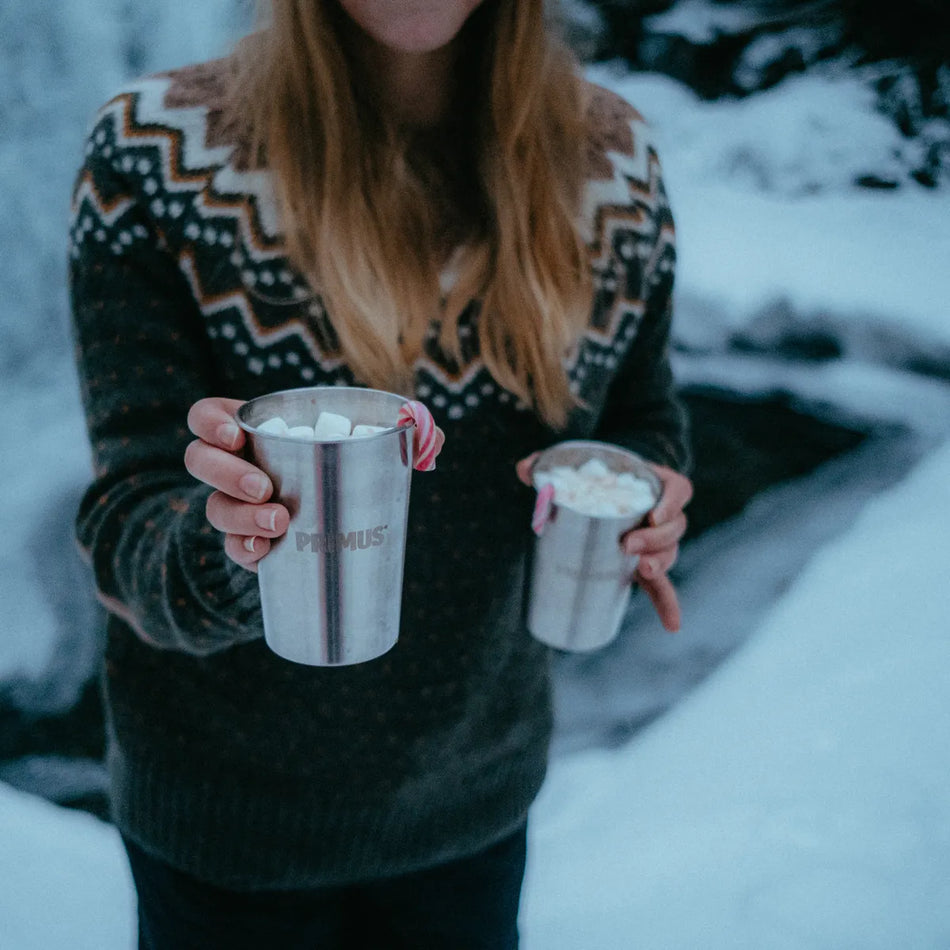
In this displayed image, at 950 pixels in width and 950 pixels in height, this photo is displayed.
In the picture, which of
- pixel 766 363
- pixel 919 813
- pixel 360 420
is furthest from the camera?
pixel 766 363

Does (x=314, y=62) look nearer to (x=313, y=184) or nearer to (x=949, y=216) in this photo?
(x=313, y=184)

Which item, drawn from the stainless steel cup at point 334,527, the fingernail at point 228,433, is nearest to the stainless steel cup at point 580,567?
the stainless steel cup at point 334,527

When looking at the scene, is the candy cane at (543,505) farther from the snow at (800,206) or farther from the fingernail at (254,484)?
the snow at (800,206)

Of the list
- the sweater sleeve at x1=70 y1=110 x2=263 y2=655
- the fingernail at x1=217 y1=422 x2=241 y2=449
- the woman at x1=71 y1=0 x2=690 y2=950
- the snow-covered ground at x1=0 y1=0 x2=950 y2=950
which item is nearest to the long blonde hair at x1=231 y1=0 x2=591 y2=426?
the woman at x1=71 y1=0 x2=690 y2=950

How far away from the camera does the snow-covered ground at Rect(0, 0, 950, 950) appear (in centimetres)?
113

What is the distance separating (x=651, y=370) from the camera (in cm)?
84

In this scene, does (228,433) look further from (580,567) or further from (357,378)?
(580,567)

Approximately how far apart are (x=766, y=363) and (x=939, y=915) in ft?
4.56

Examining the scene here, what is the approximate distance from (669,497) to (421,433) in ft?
1.09

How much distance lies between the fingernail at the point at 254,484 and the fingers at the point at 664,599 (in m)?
0.42

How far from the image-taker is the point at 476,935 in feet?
2.55

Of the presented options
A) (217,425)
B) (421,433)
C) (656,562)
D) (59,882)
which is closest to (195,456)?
(217,425)

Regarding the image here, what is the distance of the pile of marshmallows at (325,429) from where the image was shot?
428 mm

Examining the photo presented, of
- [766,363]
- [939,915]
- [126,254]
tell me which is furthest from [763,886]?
[766,363]
